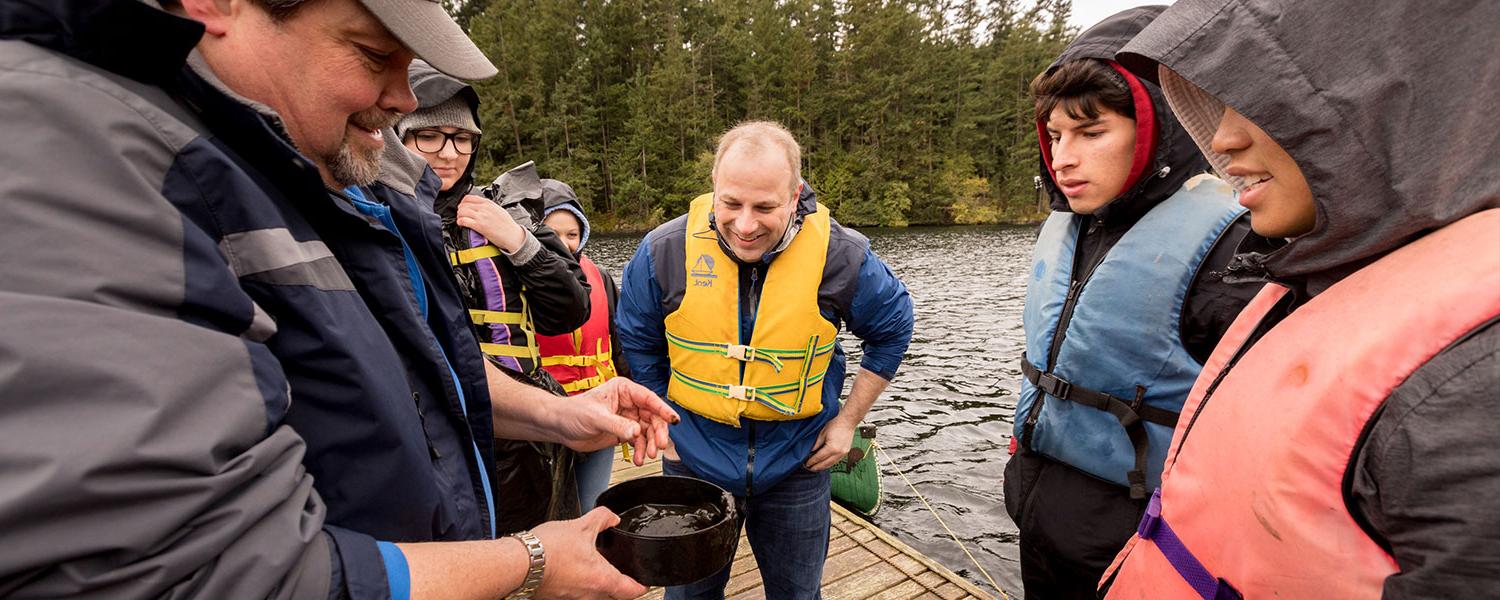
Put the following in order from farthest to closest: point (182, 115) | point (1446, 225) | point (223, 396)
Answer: point (1446, 225), point (182, 115), point (223, 396)

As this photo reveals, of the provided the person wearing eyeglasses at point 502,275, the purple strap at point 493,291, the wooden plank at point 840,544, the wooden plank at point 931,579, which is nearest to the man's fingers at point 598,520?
the person wearing eyeglasses at point 502,275

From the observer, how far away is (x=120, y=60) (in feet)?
2.52

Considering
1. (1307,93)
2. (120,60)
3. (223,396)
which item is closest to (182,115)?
(120,60)

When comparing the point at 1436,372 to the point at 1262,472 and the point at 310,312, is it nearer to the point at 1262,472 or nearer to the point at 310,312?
the point at 1262,472

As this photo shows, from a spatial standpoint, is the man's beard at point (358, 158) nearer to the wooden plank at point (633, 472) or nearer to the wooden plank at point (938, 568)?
the wooden plank at point (938, 568)

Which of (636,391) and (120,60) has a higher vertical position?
(120,60)

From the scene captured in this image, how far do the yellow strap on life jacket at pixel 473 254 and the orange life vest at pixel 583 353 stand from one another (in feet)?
2.09

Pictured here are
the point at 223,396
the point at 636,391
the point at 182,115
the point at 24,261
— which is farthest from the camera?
the point at 636,391

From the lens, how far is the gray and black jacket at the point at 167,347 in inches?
22.8

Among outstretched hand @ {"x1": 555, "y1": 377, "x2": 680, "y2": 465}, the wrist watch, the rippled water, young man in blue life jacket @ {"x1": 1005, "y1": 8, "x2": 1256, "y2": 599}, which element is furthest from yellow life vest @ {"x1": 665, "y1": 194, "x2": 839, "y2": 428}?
the rippled water

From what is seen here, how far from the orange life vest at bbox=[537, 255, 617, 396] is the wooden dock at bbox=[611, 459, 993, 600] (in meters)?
0.62

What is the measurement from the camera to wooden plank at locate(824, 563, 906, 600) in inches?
141

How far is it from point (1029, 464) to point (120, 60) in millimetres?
2557

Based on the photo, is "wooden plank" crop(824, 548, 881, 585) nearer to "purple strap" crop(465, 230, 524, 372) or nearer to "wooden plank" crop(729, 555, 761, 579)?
"wooden plank" crop(729, 555, 761, 579)
